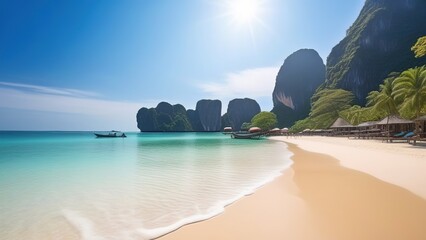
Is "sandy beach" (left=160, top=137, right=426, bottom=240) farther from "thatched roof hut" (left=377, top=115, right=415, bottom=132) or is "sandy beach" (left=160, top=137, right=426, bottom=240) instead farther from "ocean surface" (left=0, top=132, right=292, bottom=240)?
"thatched roof hut" (left=377, top=115, right=415, bottom=132)

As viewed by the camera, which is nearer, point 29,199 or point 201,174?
point 29,199

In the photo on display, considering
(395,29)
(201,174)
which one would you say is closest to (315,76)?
(395,29)

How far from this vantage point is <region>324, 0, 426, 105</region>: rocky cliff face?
91938mm

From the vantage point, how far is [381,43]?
99375 mm

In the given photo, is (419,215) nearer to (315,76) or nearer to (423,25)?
(423,25)

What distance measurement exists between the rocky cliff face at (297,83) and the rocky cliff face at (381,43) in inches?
2003

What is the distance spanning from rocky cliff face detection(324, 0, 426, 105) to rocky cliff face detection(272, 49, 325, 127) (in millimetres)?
50866

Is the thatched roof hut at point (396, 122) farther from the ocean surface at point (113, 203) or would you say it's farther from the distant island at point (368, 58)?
the ocean surface at point (113, 203)

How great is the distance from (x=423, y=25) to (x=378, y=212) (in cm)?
11669

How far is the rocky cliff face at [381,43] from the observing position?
302 ft

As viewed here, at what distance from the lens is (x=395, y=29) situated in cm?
9694

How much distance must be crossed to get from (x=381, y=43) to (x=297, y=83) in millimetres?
67823

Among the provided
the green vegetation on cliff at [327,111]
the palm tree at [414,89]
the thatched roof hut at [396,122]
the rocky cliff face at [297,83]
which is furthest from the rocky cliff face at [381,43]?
the palm tree at [414,89]

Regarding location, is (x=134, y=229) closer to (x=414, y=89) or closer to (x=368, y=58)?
(x=414, y=89)
